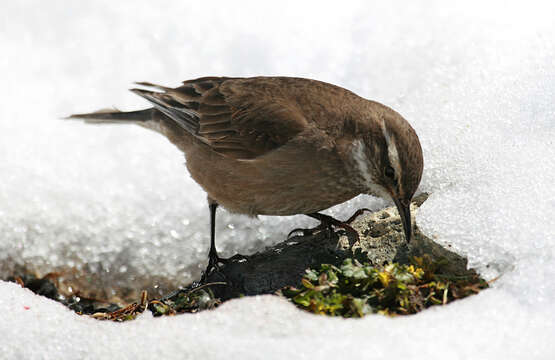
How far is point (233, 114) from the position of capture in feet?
18.5

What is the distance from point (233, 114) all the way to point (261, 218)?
132cm

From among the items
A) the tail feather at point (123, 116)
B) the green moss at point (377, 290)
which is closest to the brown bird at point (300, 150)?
the green moss at point (377, 290)

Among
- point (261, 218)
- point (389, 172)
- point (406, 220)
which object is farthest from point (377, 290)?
point (261, 218)

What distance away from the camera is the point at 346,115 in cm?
507

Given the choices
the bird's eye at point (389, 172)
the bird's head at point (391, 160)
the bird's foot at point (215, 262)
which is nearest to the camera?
the bird's head at point (391, 160)

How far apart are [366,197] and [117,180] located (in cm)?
259

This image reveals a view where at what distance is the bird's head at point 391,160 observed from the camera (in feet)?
15.3

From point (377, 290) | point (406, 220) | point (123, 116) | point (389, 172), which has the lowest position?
point (377, 290)

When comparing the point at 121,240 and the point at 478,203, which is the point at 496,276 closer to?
the point at 478,203

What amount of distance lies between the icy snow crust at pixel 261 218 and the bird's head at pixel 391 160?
0.33m

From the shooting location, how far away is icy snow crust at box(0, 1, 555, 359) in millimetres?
3922

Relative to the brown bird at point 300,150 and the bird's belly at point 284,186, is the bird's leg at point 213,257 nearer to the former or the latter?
the brown bird at point 300,150

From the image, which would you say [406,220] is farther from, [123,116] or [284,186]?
[123,116]

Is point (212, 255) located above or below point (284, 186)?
below
